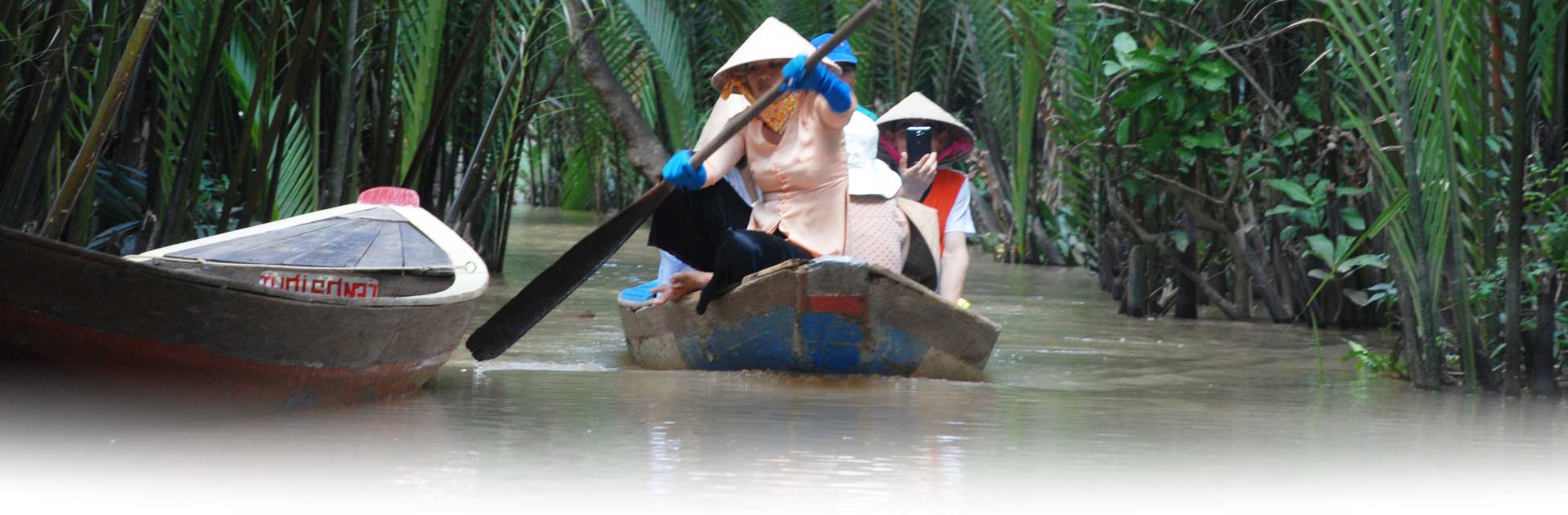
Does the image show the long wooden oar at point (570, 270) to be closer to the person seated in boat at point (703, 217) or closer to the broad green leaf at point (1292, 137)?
the person seated in boat at point (703, 217)

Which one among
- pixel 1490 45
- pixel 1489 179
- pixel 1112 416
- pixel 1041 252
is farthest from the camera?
pixel 1041 252

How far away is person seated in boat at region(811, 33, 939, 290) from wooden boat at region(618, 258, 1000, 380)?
0.49 m

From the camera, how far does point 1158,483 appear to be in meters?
3.53

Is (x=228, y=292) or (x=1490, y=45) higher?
(x=1490, y=45)

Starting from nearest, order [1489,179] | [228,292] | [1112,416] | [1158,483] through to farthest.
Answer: [1158,483] < [228,292] < [1112,416] < [1489,179]

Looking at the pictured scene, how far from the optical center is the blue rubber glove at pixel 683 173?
17.4 ft

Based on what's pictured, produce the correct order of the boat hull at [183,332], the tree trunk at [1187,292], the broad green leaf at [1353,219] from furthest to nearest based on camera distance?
the tree trunk at [1187,292], the broad green leaf at [1353,219], the boat hull at [183,332]

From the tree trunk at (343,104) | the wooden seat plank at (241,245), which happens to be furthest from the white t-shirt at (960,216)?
the wooden seat plank at (241,245)

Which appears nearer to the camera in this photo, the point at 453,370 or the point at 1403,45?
the point at 1403,45

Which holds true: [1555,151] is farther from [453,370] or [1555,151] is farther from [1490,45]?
[453,370]

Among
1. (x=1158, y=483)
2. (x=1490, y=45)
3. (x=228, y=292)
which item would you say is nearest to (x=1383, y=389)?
(x=1490, y=45)

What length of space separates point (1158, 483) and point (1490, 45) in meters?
2.55

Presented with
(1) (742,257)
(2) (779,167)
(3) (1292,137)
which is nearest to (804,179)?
(2) (779,167)

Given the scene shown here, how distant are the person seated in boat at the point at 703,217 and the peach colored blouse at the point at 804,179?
0.15 meters
